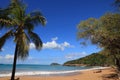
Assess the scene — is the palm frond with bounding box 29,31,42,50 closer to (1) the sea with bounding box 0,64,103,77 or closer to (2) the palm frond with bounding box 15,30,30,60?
(2) the palm frond with bounding box 15,30,30,60

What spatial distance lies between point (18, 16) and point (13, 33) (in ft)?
4.78

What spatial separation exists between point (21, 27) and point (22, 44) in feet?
4.86

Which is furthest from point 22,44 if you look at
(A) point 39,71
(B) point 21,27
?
(A) point 39,71

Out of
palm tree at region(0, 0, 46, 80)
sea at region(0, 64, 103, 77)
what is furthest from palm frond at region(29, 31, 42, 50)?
sea at region(0, 64, 103, 77)

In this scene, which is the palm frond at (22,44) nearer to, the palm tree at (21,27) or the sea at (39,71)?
the palm tree at (21,27)

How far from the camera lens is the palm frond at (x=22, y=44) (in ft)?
56.3

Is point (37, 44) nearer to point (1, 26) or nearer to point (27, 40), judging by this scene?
point (27, 40)

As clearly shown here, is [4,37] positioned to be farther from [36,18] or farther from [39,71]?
[39,71]

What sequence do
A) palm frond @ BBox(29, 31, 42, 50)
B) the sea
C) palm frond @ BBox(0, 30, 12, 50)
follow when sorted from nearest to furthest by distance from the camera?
palm frond @ BBox(0, 30, 12, 50) < palm frond @ BBox(29, 31, 42, 50) < the sea

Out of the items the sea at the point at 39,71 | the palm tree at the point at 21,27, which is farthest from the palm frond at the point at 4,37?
the sea at the point at 39,71

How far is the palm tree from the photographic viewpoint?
17.2 metres

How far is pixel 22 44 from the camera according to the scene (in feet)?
56.3

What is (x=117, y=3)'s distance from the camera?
1161 centimetres

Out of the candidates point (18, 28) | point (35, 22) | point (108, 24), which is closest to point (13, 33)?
point (18, 28)
